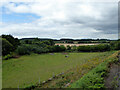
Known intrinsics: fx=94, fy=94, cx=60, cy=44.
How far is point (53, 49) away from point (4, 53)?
699 inches

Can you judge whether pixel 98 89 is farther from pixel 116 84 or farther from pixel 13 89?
pixel 13 89

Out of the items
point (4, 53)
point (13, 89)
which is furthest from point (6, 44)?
point (13, 89)

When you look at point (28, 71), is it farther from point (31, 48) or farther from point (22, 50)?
point (31, 48)

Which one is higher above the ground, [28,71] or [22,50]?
[22,50]

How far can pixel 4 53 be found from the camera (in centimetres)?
2036

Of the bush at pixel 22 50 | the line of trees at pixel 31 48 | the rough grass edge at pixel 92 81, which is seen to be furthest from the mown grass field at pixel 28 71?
the bush at pixel 22 50

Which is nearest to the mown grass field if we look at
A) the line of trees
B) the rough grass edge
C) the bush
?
the rough grass edge

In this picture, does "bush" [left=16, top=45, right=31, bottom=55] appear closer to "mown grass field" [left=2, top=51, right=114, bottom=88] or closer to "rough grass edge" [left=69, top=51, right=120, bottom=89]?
"mown grass field" [left=2, top=51, right=114, bottom=88]

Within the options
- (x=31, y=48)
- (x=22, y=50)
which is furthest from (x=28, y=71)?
(x=31, y=48)

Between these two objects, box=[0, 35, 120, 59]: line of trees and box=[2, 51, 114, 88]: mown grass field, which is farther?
box=[0, 35, 120, 59]: line of trees

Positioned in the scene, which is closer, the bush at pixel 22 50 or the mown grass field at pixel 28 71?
the mown grass field at pixel 28 71

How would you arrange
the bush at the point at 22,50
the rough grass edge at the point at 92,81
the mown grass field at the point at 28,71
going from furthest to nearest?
the bush at the point at 22,50
the mown grass field at the point at 28,71
the rough grass edge at the point at 92,81

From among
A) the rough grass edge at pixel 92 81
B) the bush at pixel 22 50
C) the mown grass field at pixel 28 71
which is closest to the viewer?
the rough grass edge at pixel 92 81

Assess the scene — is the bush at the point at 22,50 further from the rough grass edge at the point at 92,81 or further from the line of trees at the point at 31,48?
the rough grass edge at the point at 92,81
